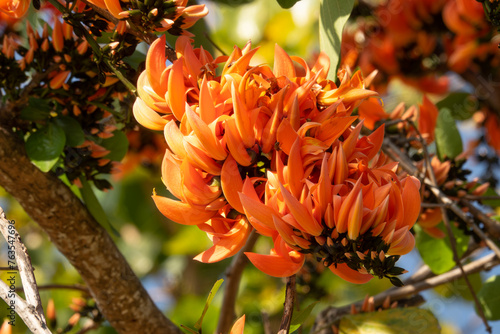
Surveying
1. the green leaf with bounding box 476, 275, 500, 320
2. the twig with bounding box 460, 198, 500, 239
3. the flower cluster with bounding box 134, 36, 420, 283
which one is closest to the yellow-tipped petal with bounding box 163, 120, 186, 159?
the flower cluster with bounding box 134, 36, 420, 283

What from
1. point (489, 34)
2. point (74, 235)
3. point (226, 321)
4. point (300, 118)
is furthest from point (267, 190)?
point (489, 34)

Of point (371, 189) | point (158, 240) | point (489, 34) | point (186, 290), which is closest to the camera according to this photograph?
point (371, 189)

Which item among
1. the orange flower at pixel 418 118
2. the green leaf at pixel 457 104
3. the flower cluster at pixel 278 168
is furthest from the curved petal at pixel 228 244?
the green leaf at pixel 457 104

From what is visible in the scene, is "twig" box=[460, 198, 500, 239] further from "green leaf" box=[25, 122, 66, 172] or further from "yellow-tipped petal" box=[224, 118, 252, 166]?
"green leaf" box=[25, 122, 66, 172]

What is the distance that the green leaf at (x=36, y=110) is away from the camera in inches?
42.5

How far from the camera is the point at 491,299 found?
1.36m

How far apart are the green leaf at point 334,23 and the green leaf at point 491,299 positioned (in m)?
0.77

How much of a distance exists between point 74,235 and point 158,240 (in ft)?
5.87

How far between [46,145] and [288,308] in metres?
0.59

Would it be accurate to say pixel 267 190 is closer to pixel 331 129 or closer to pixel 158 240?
pixel 331 129

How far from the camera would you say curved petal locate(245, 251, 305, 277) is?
2.27ft

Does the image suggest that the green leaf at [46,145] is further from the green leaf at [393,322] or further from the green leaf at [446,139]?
the green leaf at [446,139]

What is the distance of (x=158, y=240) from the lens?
289 centimetres

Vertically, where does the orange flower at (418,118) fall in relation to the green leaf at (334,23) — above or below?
below
